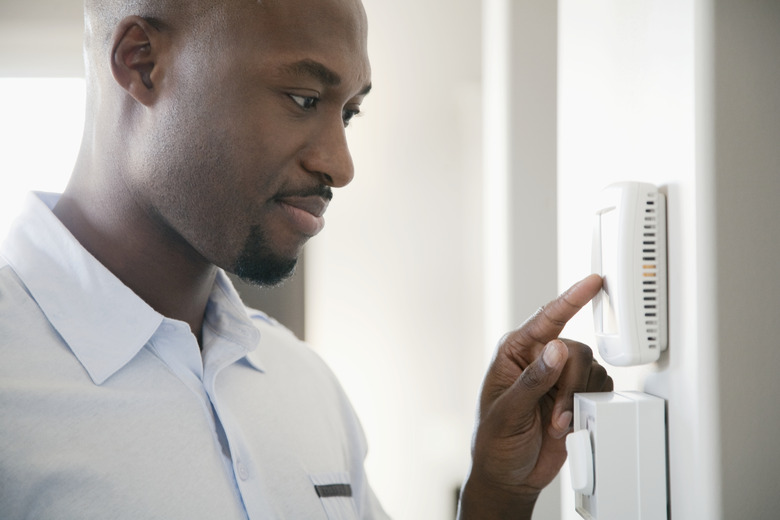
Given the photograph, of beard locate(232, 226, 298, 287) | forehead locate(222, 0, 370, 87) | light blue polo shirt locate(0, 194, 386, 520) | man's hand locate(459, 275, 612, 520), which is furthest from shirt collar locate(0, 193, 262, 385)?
man's hand locate(459, 275, 612, 520)

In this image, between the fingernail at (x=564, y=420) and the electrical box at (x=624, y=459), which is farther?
the fingernail at (x=564, y=420)

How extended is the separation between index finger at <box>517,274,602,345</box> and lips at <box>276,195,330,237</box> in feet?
0.94

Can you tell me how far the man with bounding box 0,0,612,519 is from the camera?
27.1 inches

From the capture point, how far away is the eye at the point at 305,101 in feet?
2.54

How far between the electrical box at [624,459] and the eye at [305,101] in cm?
48

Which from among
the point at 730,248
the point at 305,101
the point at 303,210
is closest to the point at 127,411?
the point at 303,210

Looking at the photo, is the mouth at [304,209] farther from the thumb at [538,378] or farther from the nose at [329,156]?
the thumb at [538,378]

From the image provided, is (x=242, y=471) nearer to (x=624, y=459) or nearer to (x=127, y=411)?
(x=127, y=411)

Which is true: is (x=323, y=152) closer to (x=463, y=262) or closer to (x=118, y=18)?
(x=118, y=18)

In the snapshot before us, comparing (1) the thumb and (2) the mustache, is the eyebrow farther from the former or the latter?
(1) the thumb

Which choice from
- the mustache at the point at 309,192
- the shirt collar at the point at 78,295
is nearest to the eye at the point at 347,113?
the mustache at the point at 309,192

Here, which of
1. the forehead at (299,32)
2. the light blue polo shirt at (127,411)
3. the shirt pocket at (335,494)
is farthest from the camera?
the shirt pocket at (335,494)

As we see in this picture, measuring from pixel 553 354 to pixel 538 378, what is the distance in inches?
1.8

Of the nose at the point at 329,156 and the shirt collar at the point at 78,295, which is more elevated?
the nose at the point at 329,156
